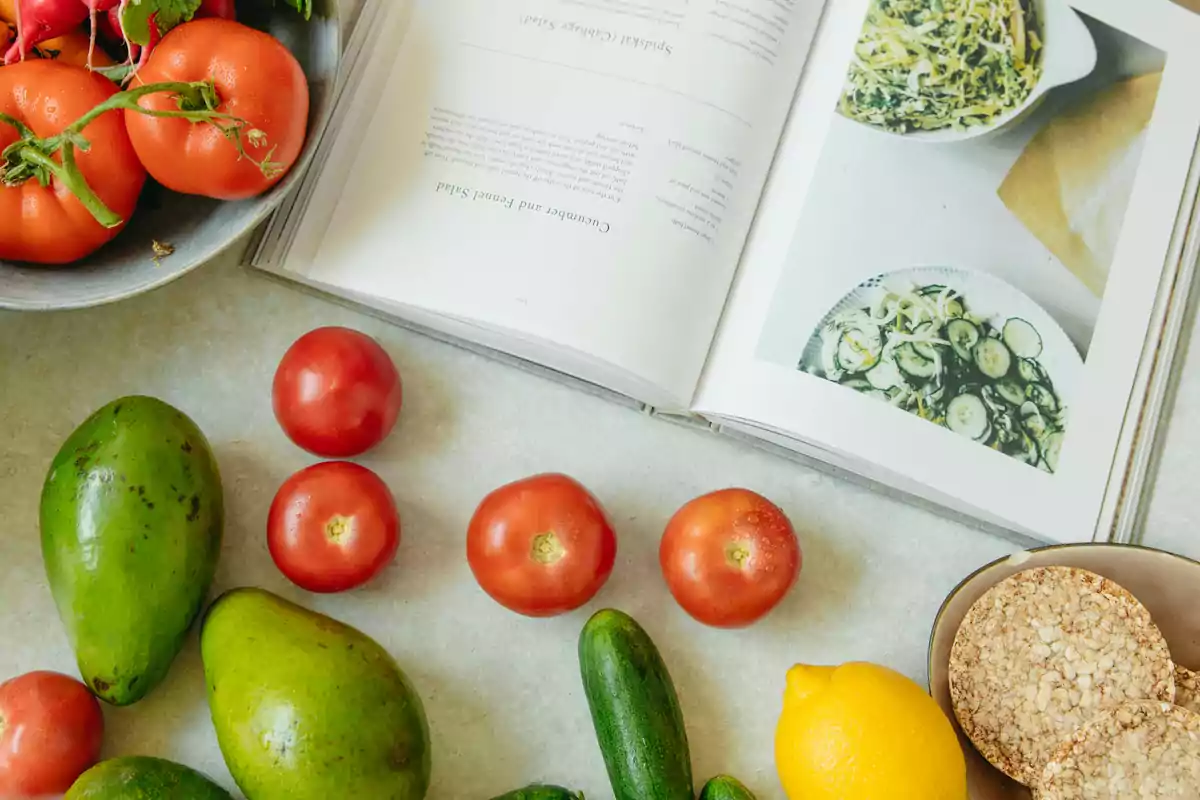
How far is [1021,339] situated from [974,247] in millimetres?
73

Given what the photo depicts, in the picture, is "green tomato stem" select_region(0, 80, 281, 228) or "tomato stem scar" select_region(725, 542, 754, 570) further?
"tomato stem scar" select_region(725, 542, 754, 570)

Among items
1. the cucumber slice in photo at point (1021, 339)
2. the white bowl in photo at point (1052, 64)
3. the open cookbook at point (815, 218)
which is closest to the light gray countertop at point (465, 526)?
the open cookbook at point (815, 218)

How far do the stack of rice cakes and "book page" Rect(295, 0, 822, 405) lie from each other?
26 centimetres

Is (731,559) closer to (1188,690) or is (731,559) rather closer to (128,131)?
(1188,690)

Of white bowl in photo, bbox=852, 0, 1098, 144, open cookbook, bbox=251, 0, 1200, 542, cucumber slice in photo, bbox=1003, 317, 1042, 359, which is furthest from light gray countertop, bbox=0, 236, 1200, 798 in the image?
white bowl in photo, bbox=852, 0, 1098, 144

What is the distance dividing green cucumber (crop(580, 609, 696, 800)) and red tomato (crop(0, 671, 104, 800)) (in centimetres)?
31

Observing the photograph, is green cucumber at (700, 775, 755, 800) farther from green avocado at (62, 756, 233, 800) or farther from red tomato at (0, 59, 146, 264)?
red tomato at (0, 59, 146, 264)

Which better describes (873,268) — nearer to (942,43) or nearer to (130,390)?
(942,43)

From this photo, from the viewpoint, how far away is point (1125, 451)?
0.70 metres

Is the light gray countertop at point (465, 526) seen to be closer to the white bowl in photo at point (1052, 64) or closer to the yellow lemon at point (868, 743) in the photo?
the yellow lemon at point (868, 743)

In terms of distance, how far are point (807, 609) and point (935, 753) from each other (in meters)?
0.14

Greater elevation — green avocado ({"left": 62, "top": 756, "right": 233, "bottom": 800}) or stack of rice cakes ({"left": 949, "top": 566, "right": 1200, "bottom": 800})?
stack of rice cakes ({"left": 949, "top": 566, "right": 1200, "bottom": 800})

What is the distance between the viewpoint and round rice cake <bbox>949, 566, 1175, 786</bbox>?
0.62m

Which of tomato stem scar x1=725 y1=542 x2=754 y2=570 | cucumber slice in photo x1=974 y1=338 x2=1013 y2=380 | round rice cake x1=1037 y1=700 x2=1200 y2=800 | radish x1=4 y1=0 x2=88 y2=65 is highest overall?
cucumber slice in photo x1=974 y1=338 x2=1013 y2=380
